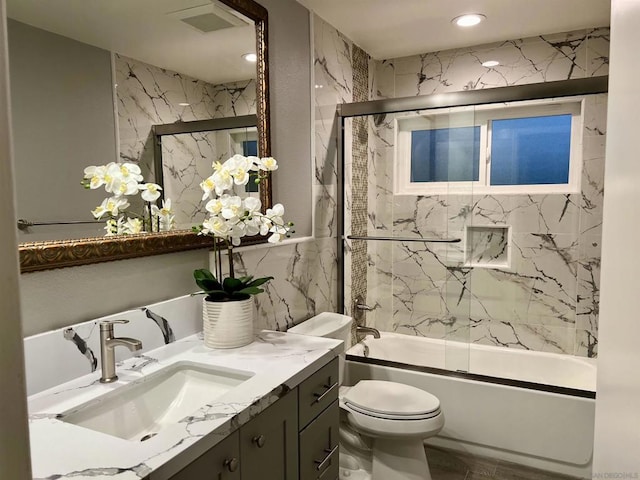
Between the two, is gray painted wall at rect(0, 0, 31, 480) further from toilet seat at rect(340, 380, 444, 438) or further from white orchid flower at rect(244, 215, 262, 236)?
toilet seat at rect(340, 380, 444, 438)

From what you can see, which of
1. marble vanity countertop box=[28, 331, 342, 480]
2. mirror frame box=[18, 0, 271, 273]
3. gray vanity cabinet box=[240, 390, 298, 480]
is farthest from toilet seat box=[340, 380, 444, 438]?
mirror frame box=[18, 0, 271, 273]

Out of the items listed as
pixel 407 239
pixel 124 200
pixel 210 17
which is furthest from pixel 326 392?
pixel 407 239

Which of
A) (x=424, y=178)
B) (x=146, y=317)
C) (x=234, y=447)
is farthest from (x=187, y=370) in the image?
(x=424, y=178)

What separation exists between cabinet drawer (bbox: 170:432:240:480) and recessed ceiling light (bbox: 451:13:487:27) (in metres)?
2.60

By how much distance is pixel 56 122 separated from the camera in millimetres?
1309

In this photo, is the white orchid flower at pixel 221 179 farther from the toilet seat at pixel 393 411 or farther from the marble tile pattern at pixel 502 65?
the marble tile pattern at pixel 502 65

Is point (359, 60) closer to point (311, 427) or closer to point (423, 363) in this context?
point (423, 363)

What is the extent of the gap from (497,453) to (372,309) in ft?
3.88

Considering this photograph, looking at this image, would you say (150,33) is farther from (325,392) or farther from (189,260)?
(325,392)

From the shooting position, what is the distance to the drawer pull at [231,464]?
3.71 ft

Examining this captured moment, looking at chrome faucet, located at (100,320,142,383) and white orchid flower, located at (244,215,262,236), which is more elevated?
white orchid flower, located at (244,215,262,236)

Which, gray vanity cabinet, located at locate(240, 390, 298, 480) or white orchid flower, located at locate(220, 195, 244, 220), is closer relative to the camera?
gray vanity cabinet, located at locate(240, 390, 298, 480)

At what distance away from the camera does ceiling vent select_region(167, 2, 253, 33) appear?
177cm

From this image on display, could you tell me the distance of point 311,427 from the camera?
1.56m
